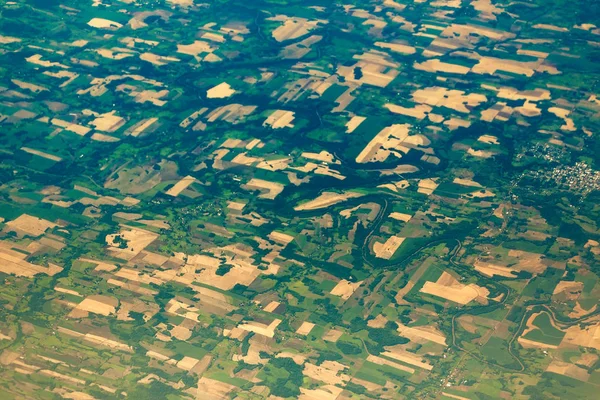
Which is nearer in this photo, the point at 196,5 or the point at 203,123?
the point at 203,123

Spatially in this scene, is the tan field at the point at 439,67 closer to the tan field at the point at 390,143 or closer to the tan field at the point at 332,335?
the tan field at the point at 390,143

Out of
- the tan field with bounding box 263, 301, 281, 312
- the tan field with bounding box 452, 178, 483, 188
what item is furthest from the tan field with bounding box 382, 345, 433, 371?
the tan field with bounding box 452, 178, 483, 188

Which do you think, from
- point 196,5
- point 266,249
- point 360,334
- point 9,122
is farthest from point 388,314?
point 196,5

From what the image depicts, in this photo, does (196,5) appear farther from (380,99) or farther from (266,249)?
(266,249)

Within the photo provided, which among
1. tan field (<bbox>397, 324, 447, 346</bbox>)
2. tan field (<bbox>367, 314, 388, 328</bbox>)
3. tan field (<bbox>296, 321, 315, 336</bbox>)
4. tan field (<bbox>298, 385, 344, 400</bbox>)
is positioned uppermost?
tan field (<bbox>397, 324, 447, 346</bbox>)

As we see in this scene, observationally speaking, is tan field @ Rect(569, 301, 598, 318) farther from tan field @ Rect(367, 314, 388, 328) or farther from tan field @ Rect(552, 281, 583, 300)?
tan field @ Rect(367, 314, 388, 328)

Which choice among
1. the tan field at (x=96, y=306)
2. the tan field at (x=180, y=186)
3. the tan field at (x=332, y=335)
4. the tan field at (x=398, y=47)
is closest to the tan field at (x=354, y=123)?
the tan field at (x=398, y=47)
